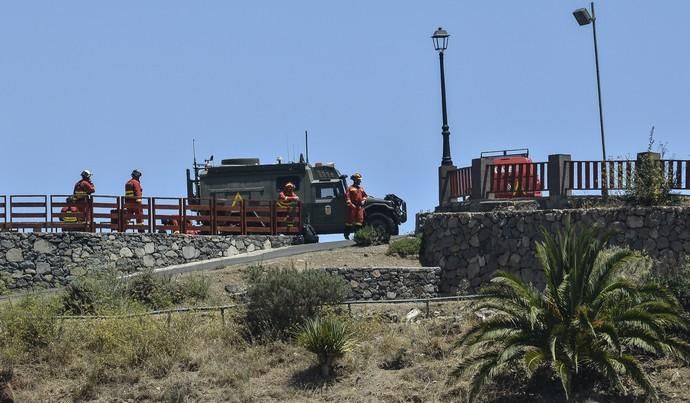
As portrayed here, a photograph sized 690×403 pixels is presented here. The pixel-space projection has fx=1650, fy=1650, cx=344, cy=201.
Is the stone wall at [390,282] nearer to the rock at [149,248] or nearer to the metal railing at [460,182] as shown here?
the metal railing at [460,182]

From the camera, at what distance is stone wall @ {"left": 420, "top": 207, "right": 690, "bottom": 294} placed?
32.2m

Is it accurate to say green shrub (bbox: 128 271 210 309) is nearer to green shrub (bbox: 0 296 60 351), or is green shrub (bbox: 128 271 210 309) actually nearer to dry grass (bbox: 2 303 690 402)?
dry grass (bbox: 2 303 690 402)

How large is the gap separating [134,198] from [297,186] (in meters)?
5.12

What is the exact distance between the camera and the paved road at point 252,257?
38625 mm

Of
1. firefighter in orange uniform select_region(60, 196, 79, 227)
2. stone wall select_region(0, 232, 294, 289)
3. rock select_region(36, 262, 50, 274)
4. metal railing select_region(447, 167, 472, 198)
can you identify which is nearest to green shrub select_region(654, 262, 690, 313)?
metal railing select_region(447, 167, 472, 198)

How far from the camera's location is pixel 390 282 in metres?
35.0

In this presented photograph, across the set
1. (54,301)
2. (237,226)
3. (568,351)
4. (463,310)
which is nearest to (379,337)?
(463,310)

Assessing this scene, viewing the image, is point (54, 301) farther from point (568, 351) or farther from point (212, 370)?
point (568, 351)

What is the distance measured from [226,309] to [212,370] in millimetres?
2895

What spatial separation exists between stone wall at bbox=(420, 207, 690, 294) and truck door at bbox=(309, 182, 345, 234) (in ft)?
28.2

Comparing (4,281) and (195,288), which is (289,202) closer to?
(4,281)

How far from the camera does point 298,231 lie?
1769 inches

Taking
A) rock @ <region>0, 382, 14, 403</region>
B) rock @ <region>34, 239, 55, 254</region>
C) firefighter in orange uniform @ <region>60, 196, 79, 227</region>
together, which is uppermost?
firefighter in orange uniform @ <region>60, 196, 79, 227</region>

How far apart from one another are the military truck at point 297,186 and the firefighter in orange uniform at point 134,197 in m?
3.47
